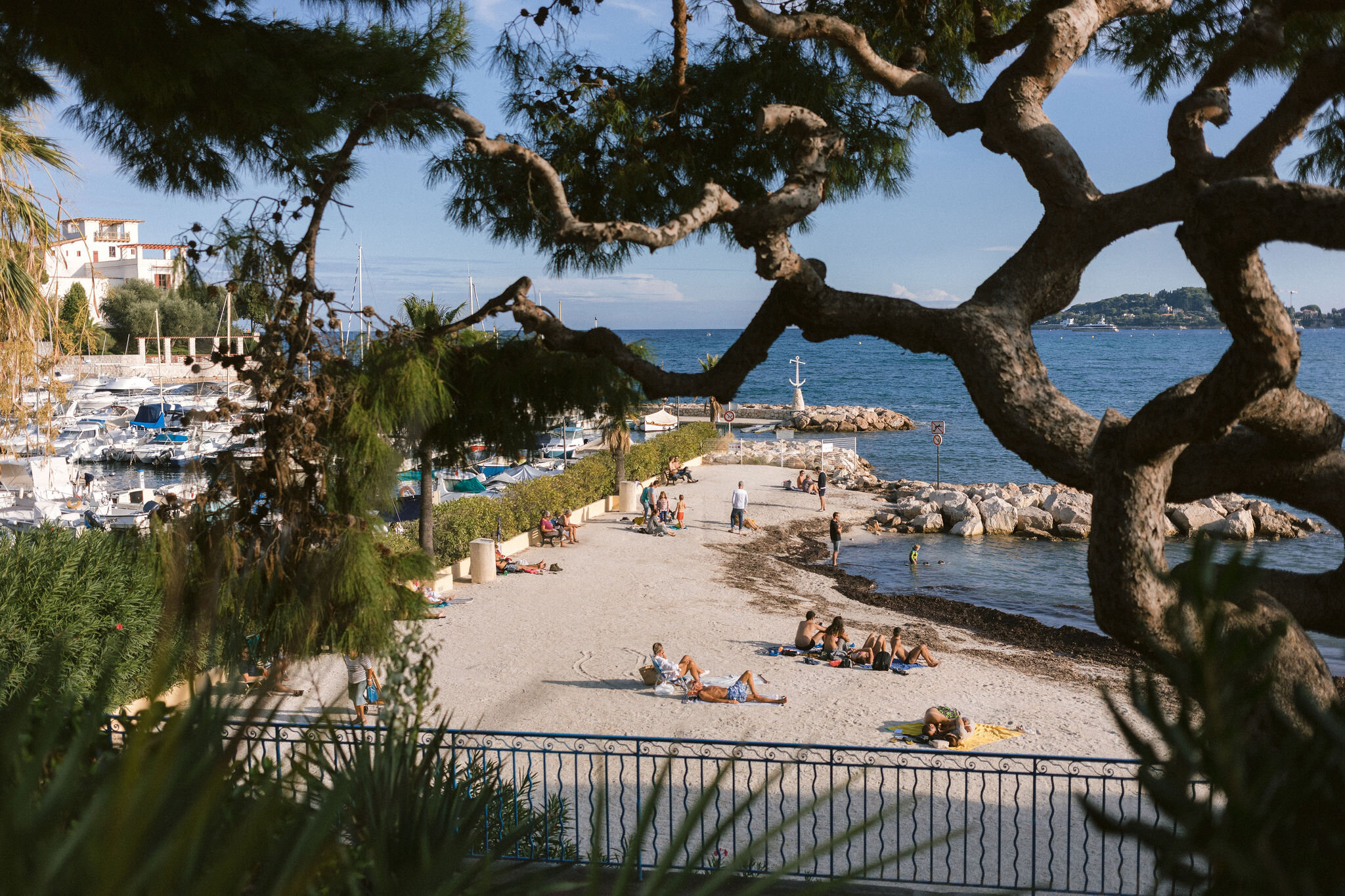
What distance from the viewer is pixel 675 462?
30.6m

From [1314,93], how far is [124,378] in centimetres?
5595

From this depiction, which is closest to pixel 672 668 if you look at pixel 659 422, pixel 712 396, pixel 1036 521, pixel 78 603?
pixel 78 603

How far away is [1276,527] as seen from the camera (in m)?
28.0

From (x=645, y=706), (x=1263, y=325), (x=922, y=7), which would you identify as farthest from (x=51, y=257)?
(x=645, y=706)

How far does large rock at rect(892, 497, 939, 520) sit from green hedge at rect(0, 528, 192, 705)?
881 inches

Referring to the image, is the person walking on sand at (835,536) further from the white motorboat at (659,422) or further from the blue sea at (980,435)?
the white motorboat at (659,422)

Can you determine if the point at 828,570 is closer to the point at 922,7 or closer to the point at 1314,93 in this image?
the point at 922,7

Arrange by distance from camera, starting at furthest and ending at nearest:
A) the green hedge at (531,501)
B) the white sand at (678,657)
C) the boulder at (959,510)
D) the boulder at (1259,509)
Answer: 1. the boulder at (1259,509)
2. the boulder at (959,510)
3. the green hedge at (531,501)
4. the white sand at (678,657)

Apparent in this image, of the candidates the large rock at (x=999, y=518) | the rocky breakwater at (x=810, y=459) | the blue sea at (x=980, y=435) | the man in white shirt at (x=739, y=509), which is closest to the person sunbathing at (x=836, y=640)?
the blue sea at (x=980, y=435)

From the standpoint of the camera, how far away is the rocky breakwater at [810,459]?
114 ft

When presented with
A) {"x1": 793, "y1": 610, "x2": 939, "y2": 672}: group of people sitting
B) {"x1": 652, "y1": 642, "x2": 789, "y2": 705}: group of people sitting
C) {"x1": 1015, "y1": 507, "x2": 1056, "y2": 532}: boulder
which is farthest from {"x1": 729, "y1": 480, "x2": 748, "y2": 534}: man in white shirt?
{"x1": 652, "y1": 642, "x2": 789, "y2": 705}: group of people sitting

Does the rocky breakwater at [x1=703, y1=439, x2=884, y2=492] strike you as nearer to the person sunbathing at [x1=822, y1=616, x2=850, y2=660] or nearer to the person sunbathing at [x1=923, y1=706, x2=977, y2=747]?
the person sunbathing at [x1=822, y1=616, x2=850, y2=660]

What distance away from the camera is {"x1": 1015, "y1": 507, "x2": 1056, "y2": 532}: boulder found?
89.4ft

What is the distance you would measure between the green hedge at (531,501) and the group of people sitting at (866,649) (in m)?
Result: 5.90
